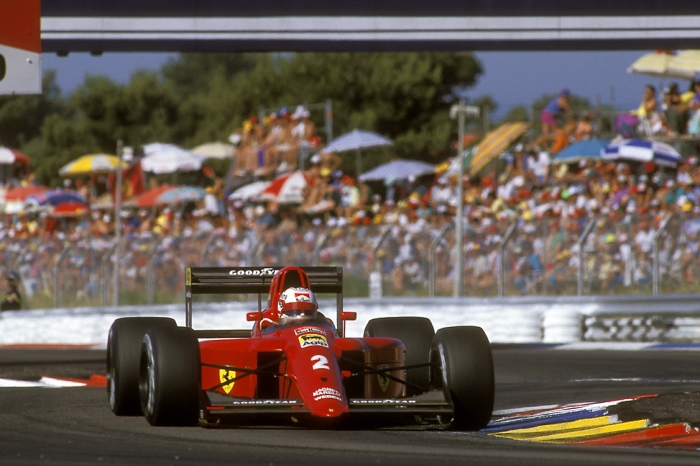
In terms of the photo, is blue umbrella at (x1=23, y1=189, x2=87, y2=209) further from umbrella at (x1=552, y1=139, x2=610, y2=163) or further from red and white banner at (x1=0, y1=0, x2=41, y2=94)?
red and white banner at (x1=0, y1=0, x2=41, y2=94)

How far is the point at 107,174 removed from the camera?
37.1 metres

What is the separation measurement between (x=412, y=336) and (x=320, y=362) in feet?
5.49

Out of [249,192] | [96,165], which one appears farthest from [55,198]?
[96,165]

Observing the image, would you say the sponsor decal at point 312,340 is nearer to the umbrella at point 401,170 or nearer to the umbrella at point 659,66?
the umbrella at point 401,170

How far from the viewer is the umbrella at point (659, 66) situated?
84.2ft

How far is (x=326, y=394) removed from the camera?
21.2ft

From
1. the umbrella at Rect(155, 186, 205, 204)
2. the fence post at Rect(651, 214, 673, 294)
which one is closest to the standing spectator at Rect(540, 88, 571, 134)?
the umbrella at Rect(155, 186, 205, 204)

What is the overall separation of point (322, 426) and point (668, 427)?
6.36 ft

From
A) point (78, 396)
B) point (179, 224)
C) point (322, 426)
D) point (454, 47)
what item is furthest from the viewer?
point (179, 224)

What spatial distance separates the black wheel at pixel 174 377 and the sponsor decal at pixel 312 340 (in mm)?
582

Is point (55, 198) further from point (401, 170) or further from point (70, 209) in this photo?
point (401, 170)

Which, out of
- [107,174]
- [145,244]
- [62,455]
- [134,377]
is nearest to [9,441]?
[62,455]

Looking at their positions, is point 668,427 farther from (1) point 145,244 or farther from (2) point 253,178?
(2) point 253,178

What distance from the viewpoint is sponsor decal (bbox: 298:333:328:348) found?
6916 millimetres
